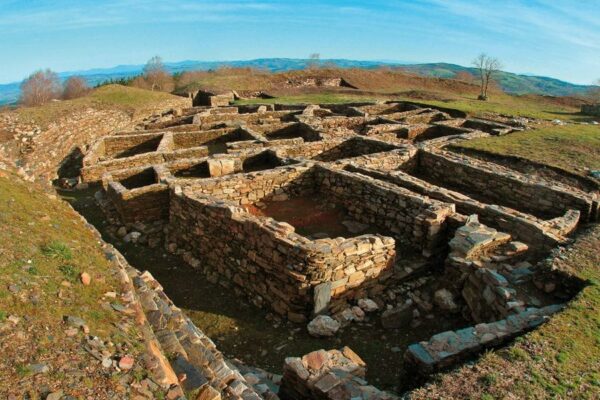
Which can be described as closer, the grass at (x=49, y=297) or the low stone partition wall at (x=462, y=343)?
the grass at (x=49, y=297)

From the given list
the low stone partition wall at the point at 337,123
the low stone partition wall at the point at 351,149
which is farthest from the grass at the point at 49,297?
the low stone partition wall at the point at 337,123

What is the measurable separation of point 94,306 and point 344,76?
151 ft

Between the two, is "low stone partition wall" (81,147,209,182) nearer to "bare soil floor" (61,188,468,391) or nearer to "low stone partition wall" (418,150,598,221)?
"bare soil floor" (61,188,468,391)

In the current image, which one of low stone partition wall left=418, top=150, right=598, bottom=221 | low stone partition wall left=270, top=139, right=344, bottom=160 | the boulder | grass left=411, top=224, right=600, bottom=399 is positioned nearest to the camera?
grass left=411, top=224, right=600, bottom=399

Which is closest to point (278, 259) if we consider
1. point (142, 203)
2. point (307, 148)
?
point (142, 203)

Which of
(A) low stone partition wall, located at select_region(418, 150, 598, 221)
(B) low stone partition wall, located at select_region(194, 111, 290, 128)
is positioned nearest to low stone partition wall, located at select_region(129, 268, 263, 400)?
(A) low stone partition wall, located at select_region(418, 150, 598, 221)

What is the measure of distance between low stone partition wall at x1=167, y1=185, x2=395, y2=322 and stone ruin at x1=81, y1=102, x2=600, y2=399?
0.09ft

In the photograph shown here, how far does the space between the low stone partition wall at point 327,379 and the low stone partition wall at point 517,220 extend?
4782mm

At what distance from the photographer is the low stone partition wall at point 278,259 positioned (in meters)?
7.33

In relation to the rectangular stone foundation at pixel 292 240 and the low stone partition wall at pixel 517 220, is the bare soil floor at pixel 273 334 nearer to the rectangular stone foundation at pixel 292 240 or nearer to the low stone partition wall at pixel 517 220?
the rectangular stone foundation at pixel 292 240

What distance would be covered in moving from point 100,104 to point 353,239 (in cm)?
2330

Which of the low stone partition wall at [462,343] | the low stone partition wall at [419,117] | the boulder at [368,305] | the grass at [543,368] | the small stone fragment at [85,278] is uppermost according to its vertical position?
the low stone partition wall at [419,117]

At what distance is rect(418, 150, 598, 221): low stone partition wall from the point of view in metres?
10.0

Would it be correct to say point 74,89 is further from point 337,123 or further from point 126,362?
point 126,362
